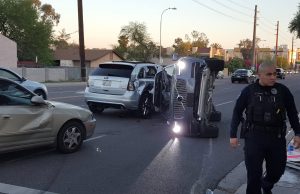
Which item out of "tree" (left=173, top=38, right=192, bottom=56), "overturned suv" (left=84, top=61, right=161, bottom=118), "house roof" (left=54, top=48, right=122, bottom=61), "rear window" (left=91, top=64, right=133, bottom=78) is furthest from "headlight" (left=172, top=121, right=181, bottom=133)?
"tree" (left=173, top=38, right=192, bottom=56)

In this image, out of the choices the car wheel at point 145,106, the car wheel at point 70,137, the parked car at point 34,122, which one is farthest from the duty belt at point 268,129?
the car wheel at point 145,106

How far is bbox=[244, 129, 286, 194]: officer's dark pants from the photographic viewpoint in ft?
16.5

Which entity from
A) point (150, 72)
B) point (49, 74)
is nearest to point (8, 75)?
point (150, 72)

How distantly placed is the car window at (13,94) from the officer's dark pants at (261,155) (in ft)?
12.8

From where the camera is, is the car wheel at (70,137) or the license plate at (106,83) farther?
the license plate at (106,83)

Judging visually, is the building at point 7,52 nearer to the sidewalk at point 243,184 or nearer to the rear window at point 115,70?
the rear window at point 115,70

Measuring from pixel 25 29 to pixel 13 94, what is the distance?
6341 cm

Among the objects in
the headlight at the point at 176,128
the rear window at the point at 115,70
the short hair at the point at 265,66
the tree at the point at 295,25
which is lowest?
the headlight at the point at 176,128

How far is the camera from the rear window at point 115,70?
13719 millimetres

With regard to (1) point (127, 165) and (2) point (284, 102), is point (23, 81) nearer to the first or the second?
(1) point (127, 165)

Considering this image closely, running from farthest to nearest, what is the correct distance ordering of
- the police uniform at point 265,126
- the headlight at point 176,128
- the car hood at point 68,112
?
the headlight at point 176,128, the car hood at point 68,112, the police uniform at point 265,126

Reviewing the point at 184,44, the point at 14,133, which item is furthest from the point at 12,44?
the point at 184,44

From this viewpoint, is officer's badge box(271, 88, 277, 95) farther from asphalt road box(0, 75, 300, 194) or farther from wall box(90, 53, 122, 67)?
wall box(90, 53, 122, 67)

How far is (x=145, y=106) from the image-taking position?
1392 centimetres
